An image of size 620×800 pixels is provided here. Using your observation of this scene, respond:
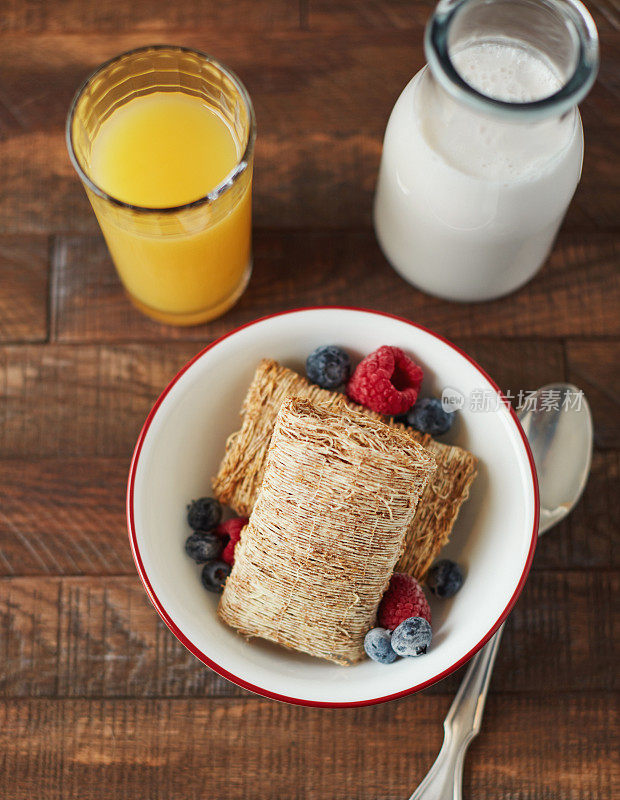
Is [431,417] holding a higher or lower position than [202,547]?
higher

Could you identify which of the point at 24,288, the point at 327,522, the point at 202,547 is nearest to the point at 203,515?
the point at 202,547

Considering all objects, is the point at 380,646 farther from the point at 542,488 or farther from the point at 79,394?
the point at 79,394

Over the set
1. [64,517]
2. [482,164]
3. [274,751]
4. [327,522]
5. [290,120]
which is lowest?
[274,751]

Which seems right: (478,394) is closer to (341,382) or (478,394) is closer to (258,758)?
(341,382)

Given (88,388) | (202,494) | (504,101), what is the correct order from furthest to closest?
(88,388) → (202,494) → (504,101)

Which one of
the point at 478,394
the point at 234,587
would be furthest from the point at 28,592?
the point at 478,394

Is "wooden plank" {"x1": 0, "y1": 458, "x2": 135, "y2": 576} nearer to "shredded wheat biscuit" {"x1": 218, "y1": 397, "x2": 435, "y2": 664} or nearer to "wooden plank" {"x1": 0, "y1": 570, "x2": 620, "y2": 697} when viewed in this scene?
"wooden plank" {"x1": 0, "y1": 570, "x2": 620, "y2": 697}
